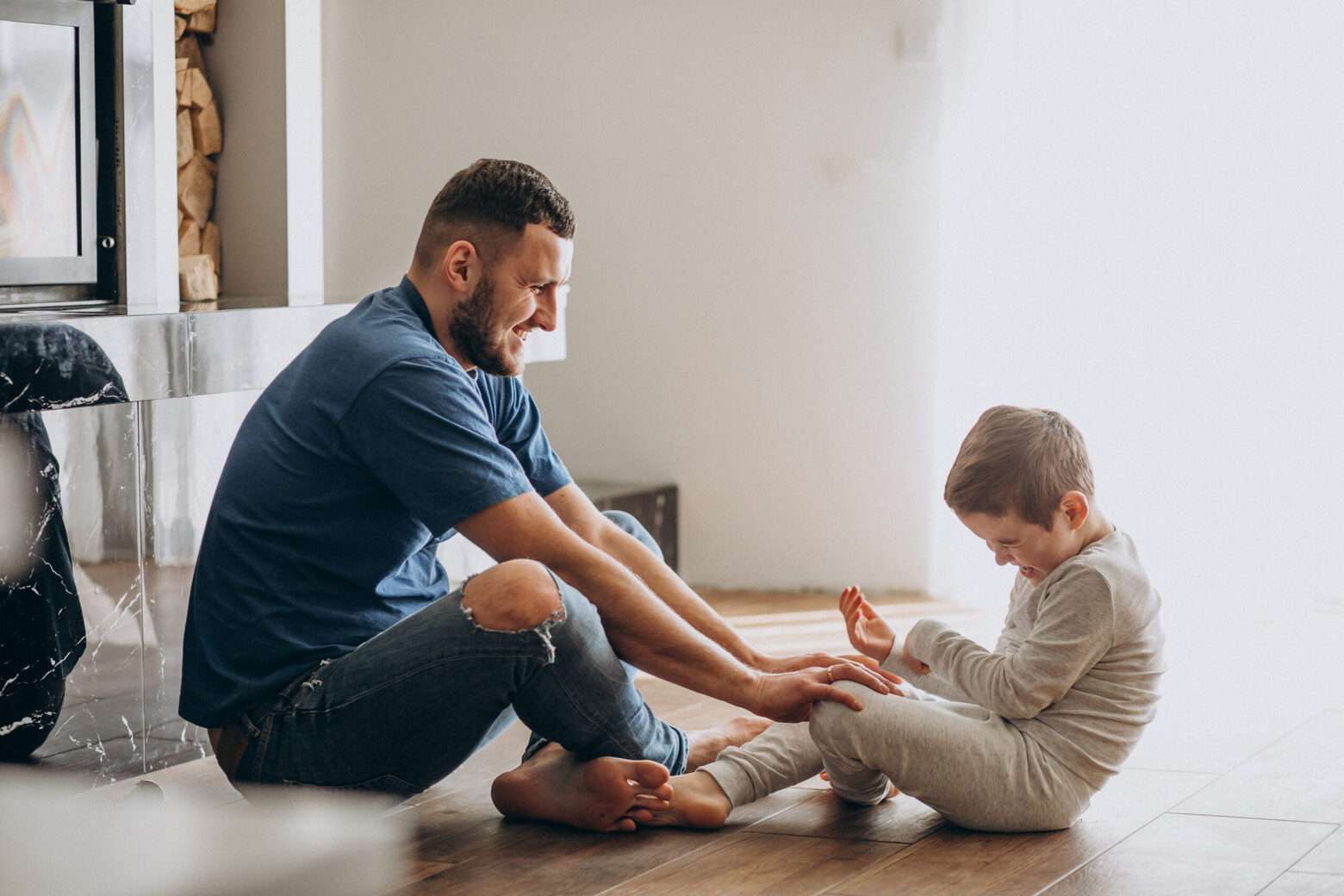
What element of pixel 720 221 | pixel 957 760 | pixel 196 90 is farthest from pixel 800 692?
pixel 720 221

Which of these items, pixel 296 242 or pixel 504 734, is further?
pixel 296 242

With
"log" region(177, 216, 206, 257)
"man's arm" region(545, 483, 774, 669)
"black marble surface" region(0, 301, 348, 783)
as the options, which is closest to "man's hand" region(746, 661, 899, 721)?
"man's arm" region(545, 483, 774, 669)

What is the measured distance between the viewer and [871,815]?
2.12 metres

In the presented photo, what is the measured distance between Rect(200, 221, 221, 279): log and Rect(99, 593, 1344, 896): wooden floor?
126 cm

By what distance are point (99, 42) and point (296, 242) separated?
638 mm

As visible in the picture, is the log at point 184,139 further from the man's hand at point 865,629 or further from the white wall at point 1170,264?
the man's hand at point 865,629

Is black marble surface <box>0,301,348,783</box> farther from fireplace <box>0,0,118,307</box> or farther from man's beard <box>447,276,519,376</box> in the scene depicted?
man's beard <box>447,276,519,376</box>

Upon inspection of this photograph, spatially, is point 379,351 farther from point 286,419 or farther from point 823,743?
point 823,743

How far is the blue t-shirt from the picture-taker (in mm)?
1866

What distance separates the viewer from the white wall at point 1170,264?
12.0ft

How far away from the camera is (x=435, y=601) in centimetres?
196

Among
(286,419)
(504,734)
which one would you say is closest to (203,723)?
(286,419)

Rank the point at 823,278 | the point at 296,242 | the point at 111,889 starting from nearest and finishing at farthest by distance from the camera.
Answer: the point at 111,889, the point at 296,242, the point at 823,278

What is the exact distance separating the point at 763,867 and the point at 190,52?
223 cm
